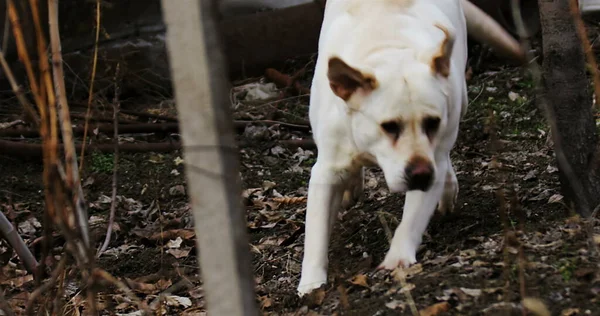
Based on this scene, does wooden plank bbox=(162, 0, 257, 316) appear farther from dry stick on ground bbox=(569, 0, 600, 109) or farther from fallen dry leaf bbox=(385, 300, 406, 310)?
fallen dry leaf bbox=(385, 300, 406, 310)

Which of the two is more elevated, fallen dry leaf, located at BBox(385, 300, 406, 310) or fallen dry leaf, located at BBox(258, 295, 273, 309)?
fallen dry leaf, located at BBox(385, 300, 406, 310)

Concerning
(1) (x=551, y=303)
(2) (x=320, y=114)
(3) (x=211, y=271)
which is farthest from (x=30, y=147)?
(3) (x=211, y=271)

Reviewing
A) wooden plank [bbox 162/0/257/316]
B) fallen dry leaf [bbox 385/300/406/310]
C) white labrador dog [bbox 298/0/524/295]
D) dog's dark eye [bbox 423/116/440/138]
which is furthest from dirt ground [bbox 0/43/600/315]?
wooden plank [bbox 162/0/257/316]

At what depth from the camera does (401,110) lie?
11.3 ft

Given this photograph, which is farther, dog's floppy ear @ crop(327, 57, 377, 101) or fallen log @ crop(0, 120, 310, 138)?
fallen log @ crop(0, 120, 310, 138)

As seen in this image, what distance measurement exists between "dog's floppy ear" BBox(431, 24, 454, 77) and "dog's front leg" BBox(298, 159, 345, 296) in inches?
24.7

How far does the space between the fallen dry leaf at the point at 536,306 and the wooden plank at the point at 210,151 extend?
129 cm

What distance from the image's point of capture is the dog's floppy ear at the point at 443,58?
3.52m

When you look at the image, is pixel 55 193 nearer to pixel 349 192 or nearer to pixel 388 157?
pixel 388 157

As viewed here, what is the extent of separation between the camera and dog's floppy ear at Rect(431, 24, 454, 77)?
352 centimetres

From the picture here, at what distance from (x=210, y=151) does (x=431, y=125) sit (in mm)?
2217

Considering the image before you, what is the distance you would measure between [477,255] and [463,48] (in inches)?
62.5

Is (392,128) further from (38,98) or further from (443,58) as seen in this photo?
(38,98)

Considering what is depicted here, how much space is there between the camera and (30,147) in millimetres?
6082
